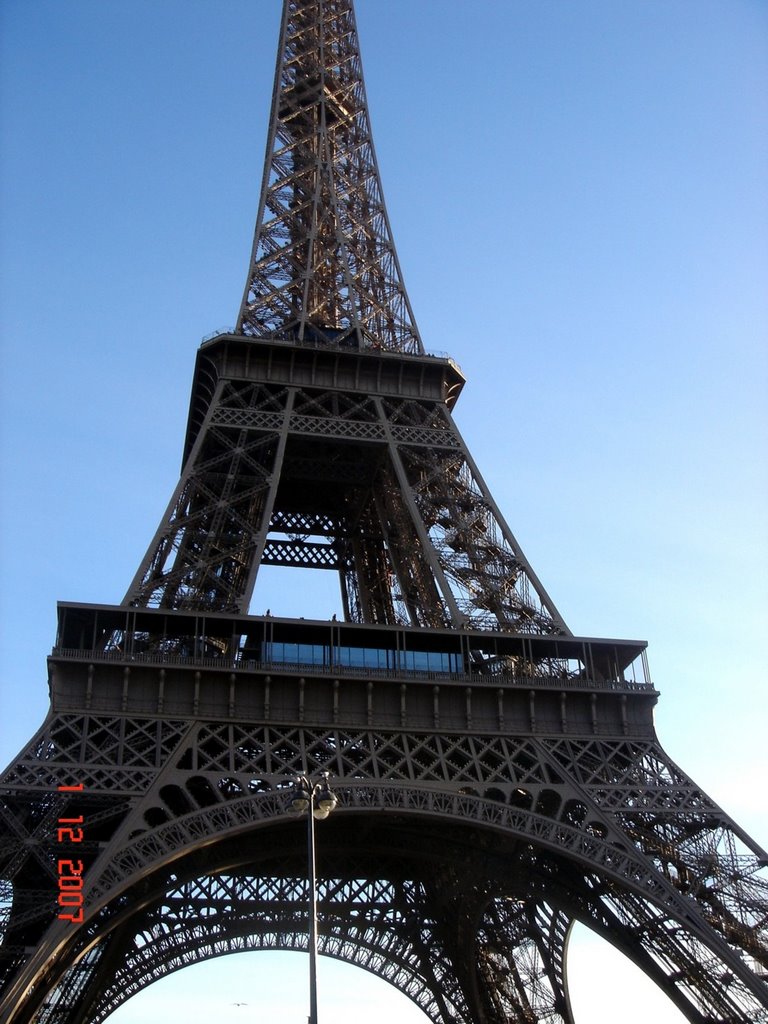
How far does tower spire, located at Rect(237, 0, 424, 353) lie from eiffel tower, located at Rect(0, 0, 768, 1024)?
0.20 meters

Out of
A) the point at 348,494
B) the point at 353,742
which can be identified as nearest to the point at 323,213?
the point at 348,494

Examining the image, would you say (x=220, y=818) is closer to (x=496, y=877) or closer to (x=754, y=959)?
(x=496, y=877)

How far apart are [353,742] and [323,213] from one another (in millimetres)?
28044

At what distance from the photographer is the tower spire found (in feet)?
170

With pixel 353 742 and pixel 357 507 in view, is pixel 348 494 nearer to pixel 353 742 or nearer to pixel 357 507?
pixel 357 507

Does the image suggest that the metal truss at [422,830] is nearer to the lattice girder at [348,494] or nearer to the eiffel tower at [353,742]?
the eiffel tower at [353,742]

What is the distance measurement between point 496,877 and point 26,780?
53.1 ft

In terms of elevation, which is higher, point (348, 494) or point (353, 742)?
point (348, 494)

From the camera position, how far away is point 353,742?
36781mm

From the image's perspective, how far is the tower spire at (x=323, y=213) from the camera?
5172 centimetres

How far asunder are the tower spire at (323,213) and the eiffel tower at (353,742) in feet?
0.64

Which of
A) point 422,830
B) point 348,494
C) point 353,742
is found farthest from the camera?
point 348,494

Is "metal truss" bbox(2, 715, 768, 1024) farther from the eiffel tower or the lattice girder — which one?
the lattice girder

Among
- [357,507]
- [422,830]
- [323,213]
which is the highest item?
[323,213]
